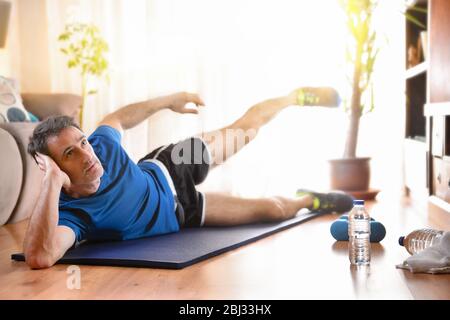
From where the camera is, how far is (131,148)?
14.5ft

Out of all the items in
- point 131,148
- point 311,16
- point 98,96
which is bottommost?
point 131,148

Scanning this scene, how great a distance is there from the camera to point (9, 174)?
3.02 m

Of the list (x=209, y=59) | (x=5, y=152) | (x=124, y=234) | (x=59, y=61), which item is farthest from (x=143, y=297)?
(x=59, y=61)

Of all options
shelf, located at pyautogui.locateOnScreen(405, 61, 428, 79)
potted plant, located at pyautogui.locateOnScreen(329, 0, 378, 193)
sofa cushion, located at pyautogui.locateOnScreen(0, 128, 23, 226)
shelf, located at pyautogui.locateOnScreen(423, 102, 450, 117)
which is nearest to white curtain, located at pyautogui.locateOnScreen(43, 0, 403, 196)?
potted plant, located at pyautogui.locateOnScreen(329, 0, 378, 193)

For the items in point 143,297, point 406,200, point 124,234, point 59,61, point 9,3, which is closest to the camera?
point 143,297

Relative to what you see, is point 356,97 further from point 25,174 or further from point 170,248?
point 170,248

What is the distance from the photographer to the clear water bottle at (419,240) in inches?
86.7

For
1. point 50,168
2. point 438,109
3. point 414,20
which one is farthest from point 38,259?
point 414,20

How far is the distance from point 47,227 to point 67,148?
26cm

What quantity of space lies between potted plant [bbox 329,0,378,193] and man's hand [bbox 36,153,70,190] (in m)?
2.21

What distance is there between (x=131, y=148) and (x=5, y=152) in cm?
147

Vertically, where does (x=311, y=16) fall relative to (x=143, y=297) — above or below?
above

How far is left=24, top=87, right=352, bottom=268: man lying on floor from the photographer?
2.12 metres

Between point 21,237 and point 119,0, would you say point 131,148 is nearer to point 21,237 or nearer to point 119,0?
point 119,0
